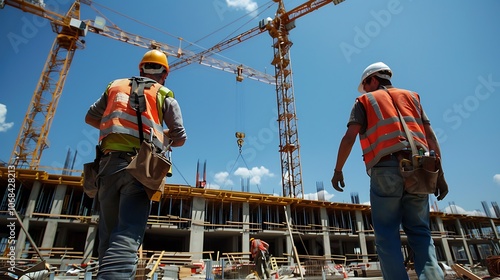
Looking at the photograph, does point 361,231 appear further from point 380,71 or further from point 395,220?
point 395,220

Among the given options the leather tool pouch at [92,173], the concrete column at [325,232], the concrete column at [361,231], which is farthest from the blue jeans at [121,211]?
the concrete column at [361,231]

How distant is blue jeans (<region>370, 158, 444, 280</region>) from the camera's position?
5.53 feet

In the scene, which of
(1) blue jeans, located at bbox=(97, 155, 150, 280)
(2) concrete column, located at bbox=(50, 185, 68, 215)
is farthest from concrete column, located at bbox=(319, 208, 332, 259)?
(1) blue jeans, located at bbox=(97, 155, 150, 280)

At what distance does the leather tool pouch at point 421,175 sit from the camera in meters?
1.71

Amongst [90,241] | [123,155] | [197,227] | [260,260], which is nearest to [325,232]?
[197,227]

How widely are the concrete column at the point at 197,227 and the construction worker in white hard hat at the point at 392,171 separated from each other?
15.8 m

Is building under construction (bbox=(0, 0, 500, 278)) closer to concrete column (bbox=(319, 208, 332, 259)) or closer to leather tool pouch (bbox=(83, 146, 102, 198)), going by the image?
concrete column (bbox=(319, 208, 332, 259))

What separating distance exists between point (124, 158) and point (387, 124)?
1.84 meters

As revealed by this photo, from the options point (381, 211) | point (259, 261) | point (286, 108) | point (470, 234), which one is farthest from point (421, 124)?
point (470, 234)

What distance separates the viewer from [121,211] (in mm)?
1565

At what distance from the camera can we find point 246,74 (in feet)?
135

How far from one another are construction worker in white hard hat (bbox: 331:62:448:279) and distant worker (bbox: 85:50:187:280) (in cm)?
138

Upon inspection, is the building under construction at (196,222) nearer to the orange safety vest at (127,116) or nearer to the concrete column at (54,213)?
the concrete column at (54,213)

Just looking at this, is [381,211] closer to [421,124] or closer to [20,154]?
[421,124]
